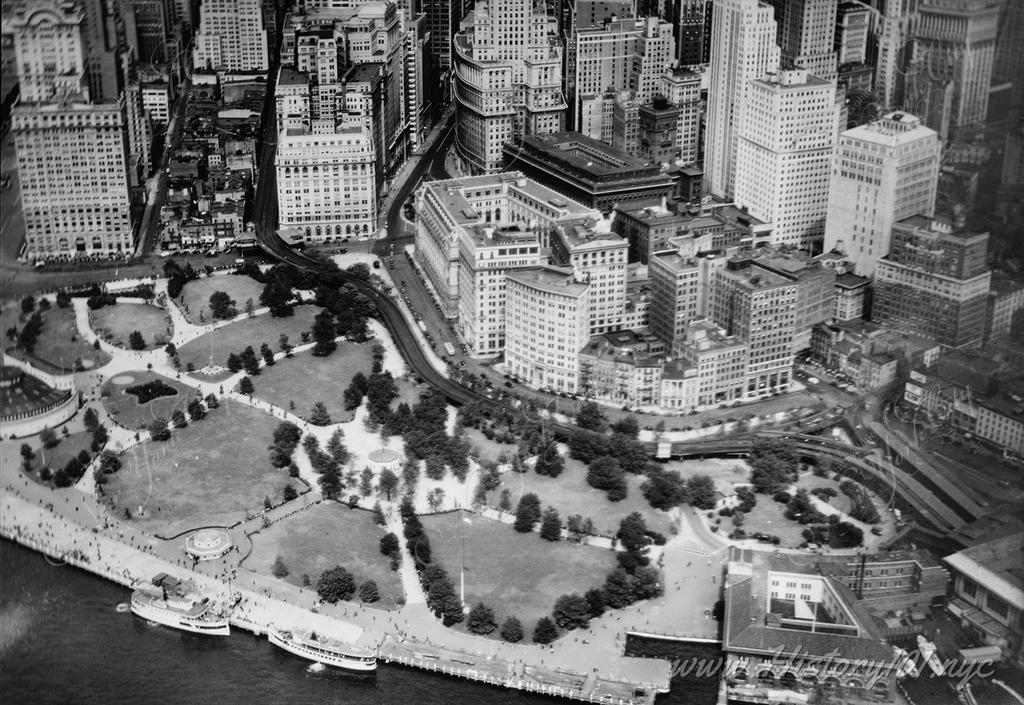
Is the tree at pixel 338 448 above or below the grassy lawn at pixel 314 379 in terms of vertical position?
below

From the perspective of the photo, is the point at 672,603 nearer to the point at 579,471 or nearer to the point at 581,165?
the point at 579,471

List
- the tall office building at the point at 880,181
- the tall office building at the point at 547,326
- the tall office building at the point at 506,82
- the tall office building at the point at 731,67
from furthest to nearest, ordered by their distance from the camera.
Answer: the tall office building at the point at 506,82, the tall office building at the point at 731,67, the tall office building at the point at 880,181, the tall office building at the point at 547,326

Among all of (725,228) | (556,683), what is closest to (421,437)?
(556,683)

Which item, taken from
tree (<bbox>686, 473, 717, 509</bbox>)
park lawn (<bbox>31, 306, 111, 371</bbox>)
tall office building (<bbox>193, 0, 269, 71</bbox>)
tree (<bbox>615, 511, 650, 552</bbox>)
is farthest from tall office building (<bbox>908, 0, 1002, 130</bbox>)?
tall office building (<bbox>193, 0, 269, 71</bbox>)

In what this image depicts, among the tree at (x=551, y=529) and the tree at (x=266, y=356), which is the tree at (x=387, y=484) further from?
the tree at (x=266, y=356)

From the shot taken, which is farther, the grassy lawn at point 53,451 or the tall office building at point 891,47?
the tall office building at point 891,47

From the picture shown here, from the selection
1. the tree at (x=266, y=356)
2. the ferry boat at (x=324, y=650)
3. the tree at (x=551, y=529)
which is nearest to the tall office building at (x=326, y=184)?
the tree at (x=266, y=356)

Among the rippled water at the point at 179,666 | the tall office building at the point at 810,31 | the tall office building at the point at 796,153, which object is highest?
the tall office building at the point at 810,31
